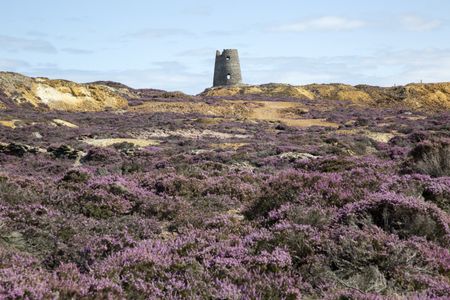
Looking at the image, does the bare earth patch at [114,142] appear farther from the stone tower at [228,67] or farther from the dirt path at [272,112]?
the stone tower at [228,67]

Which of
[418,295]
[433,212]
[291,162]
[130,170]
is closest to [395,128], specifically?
[291,162]

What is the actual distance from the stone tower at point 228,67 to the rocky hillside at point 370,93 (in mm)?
9703

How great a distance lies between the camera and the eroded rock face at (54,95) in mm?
52897

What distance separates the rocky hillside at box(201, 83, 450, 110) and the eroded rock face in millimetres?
22328

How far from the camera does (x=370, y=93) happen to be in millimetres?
83312

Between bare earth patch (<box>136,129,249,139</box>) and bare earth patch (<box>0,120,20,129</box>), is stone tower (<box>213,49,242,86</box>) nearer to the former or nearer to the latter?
bare earth patch (<box>136,129,249,139</box>)

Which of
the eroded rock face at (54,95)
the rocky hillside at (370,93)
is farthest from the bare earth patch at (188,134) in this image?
the rocky hillside at (370,93)

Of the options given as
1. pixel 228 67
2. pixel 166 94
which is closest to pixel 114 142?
pixel 166 94

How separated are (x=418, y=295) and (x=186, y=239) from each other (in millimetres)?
2830

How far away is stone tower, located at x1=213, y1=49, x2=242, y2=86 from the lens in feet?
307

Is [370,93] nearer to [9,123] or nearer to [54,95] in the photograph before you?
[54,95]

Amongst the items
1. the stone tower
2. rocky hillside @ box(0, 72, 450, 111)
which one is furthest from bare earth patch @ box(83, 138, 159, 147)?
the stone tower

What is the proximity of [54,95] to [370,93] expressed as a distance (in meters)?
52.0

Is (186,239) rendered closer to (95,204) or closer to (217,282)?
(217,282)
